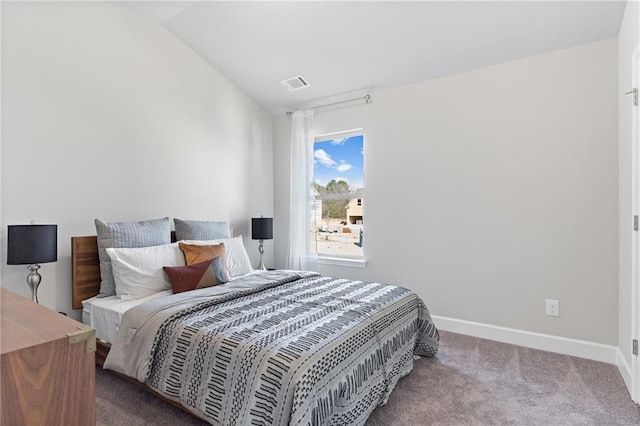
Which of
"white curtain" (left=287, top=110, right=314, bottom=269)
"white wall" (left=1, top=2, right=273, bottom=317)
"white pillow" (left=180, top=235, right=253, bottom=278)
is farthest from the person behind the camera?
"white curtain" (left=287, top=110, right=314, bottom=269)

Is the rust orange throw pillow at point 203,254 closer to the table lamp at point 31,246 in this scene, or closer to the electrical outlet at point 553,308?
the table lamp at point 31,246

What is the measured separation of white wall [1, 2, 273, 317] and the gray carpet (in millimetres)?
1135

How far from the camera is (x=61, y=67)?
8.23 feet

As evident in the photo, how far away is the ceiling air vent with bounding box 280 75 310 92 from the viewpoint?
3.55 meters

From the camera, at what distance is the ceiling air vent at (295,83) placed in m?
3.55

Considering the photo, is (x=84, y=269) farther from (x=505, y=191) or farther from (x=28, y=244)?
(x=505, y=191)

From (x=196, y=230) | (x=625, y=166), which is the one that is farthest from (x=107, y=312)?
(x=625, y=166)

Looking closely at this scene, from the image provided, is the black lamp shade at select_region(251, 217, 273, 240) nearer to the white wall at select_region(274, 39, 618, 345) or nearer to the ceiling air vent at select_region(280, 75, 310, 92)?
the white wall at select_region(274, 39, 618, 345)

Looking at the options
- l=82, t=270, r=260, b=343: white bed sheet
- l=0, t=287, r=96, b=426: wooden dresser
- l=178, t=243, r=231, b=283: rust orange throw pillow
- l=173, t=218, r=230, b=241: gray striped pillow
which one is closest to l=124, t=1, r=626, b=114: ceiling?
l=173, t=218, r=230, b=241: gray striped pillow

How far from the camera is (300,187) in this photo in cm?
407

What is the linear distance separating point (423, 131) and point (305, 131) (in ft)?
4.65

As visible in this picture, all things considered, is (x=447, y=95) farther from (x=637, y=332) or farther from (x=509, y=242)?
(x=637, y=332)

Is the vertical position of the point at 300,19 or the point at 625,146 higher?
the point at 300,19

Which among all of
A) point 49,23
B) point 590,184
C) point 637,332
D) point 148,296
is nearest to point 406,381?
point 637,332
